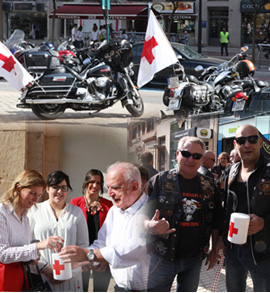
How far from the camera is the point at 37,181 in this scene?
10.0 feet

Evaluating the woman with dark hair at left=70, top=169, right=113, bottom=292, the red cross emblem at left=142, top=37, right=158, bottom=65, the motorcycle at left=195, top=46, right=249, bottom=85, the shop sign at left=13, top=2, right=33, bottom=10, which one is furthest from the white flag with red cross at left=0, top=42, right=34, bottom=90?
the shop sign at left=13, top=2, right=33, bottom=10

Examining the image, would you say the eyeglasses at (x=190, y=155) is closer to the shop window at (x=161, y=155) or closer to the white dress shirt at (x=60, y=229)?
the shop window at (x=161, y=155)

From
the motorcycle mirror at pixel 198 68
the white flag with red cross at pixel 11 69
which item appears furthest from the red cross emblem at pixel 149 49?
the motorcycle mirror at pixel 198 68

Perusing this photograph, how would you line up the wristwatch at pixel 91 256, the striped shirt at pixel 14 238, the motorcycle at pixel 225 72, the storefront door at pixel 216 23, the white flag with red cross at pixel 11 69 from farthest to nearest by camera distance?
1. the storefront door at pixel 216 23
2. the motorcycle at pixel 225 72
3. the white flag with red cross at pixel 11 69
4. the striped shirt at pixel 14 238
5. the wristwatch at pixel 91 256

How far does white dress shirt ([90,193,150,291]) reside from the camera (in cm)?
298

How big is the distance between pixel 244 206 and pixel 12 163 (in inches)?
50.2

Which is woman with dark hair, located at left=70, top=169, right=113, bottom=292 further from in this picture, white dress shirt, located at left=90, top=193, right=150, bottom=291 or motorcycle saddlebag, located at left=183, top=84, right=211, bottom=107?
motorcycle saddlebag, located at left=183, top=84, right=211, bottom=107

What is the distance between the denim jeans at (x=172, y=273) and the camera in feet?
10.6

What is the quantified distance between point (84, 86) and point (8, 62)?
2.60 meters

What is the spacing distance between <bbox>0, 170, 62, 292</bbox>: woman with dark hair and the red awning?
21.5 metres

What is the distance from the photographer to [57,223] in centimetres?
310

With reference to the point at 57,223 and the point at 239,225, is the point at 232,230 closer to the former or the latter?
the point at 239,225

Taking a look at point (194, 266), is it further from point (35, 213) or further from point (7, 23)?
point (7, 23)

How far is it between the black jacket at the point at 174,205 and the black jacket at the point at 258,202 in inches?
3.0
